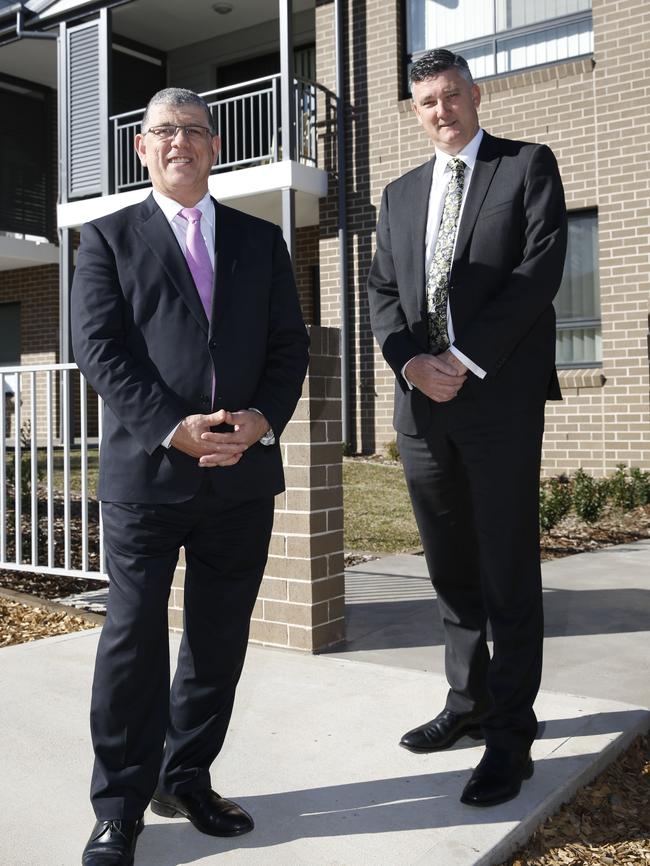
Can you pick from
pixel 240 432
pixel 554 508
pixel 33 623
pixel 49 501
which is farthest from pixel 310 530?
pixel 554 508

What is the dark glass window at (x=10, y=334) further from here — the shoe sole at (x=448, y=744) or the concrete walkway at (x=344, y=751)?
the shoe sole at (x=448, y=744)

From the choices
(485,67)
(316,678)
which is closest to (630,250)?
(485,67)

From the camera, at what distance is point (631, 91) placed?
428 inches

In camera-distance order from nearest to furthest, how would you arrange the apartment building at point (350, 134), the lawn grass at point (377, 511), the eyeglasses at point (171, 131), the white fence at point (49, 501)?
the eyeglasses at point (171, 131), the white fence at point (49, 501), the lawn grass at point (377, 511), the apartment building at point (350, 134)

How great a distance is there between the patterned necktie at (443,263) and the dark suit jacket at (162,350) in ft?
1.90

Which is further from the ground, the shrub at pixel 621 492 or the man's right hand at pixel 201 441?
the man's right hand at pixel 201 441

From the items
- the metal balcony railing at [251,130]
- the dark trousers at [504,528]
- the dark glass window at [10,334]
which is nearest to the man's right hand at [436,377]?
the dark trousers at [504,528]

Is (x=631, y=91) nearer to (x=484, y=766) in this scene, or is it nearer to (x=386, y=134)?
(x=386, y=134)

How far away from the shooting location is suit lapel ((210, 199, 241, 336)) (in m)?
2.51

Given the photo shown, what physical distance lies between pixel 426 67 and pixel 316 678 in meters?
Answer: 2.41

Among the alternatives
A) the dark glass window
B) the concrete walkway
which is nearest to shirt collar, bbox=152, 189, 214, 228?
the concrete walkway

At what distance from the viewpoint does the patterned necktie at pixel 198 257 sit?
2.54 m

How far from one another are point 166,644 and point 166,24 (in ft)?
48.1

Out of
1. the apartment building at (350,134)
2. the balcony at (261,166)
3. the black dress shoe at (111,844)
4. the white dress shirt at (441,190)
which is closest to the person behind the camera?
the black dress shoe at (111,844)
